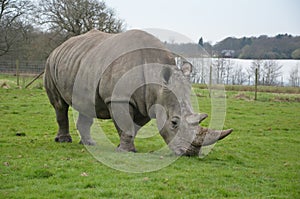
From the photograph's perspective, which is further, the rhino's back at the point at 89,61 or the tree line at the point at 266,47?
the tree line at the point at 266,47

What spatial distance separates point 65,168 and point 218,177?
2.59 metres

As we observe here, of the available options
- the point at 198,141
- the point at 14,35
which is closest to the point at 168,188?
the point at 198,141

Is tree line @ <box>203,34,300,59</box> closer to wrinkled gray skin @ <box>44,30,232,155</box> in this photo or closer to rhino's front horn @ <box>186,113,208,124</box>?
wrinkled gray skin @ <box>44,30,232,155</box>

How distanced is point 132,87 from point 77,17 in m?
31.3

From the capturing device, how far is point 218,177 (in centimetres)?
668

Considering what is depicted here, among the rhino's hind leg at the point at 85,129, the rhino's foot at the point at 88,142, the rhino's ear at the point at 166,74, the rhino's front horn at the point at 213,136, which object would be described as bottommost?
the rhino's foot at the point at 88,142

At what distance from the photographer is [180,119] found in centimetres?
749

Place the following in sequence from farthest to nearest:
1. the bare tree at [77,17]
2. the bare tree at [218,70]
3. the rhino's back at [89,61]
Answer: the bare tree at [77,17]
the bare tree at [218,70]
the rhino's back at [89,61]

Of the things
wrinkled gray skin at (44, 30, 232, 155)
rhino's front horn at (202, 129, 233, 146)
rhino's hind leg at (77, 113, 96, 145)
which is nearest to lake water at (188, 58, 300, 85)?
rhino's hind leg at (77, 113, 96, 145)

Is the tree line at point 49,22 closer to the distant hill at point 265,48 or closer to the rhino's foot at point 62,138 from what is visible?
the distant hill at point 265,48

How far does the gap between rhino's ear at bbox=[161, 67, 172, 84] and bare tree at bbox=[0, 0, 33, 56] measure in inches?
1347

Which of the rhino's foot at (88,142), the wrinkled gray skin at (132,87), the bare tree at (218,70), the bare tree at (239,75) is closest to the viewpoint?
the wrinkled gray skin at (132,87)

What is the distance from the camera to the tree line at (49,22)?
37875 mm

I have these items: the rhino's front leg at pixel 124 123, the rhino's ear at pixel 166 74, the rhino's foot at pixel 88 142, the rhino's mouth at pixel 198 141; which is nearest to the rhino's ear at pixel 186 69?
the rhino's ear at pixel 166 74
